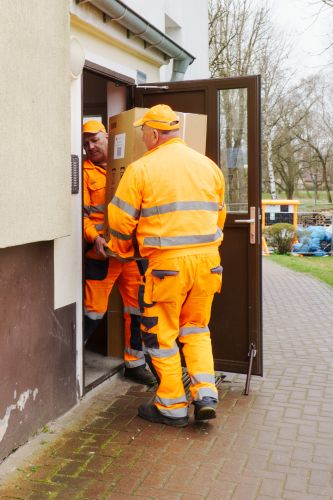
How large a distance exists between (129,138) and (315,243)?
14.8 metres

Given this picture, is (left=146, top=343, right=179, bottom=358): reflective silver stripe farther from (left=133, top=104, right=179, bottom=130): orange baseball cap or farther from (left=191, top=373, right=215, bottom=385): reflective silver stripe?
(left=133, top=104, right=179, bottom=130): orange baseball cap

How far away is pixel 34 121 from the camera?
3771mm

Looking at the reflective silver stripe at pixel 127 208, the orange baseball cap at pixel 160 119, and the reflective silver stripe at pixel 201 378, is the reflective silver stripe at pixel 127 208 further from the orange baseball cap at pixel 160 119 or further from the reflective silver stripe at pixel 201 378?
the reflective silver stripe at pixel 201 378

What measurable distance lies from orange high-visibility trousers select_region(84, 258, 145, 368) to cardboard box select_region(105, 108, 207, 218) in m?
0.59

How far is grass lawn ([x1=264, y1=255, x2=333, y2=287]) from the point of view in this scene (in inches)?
543

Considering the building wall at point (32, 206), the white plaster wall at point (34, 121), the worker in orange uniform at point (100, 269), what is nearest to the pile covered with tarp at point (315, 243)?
the worker in orange uniform at point (100, 269)

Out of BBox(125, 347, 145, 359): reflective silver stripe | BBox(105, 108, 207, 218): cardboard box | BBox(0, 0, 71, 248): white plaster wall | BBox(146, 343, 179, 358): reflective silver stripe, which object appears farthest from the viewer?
BBox(125, 347, 145, 359): reflective silver stripe

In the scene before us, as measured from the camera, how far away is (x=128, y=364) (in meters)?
5.52

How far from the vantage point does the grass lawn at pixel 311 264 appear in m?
13.8

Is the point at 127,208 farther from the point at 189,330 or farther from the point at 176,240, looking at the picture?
the point at 189,330

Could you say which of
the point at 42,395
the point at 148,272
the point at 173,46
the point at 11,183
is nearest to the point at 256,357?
Result: the point at 148,272

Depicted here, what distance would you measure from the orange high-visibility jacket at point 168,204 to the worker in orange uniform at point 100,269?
0.71 m

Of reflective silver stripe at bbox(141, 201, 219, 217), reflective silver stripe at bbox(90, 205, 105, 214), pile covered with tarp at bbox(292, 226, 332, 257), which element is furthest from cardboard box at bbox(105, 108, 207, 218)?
pile covered with tarp at bbox(292, 226, 332, 257)

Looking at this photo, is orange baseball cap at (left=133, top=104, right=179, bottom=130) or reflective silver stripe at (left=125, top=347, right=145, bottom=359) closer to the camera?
orange baseball cap at (left=133, top=104, right=179, bottom=130)
